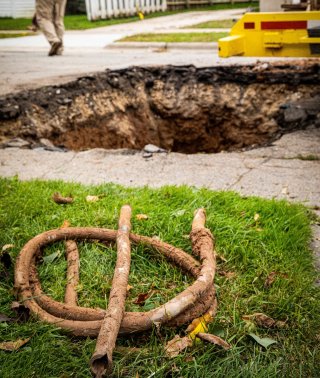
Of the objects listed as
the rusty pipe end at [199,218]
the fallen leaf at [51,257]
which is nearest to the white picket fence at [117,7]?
the rusty pipe end at [199,218]

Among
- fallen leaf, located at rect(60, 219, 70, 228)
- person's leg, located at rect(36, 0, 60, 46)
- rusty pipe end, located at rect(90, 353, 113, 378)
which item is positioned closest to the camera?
rusty pipe end, located at rect(90, 353, 113, 378)

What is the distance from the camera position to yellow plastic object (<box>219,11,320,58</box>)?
428cm

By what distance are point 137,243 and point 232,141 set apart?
4531 mm

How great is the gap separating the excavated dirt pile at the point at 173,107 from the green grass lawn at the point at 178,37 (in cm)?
444

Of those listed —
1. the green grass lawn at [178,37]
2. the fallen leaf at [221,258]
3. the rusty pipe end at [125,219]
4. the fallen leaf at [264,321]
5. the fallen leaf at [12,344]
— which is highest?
the fallen leaf at [12,344]

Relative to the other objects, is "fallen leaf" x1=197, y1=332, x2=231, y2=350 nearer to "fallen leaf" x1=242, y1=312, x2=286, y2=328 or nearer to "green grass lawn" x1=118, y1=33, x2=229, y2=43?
"fallen leaf" x1=242, y1=312, x2=286, y2=328

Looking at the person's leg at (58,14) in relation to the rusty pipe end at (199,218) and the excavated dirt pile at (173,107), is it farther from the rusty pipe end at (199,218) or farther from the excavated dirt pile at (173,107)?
the rusty pipe end at (199,218)

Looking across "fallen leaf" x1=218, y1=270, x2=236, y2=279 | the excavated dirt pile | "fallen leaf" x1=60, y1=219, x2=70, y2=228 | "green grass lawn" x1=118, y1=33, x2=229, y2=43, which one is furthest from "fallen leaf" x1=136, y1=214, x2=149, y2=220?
"green grass lawn" x1=118, y1=33, x2=229, y2=43

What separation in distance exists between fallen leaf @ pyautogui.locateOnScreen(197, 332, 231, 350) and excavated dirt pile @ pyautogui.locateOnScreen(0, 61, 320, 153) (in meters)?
4.09

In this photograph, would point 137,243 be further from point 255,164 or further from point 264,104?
point 264,104

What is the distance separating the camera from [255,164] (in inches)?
164

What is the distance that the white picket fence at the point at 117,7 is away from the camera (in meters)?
18.5

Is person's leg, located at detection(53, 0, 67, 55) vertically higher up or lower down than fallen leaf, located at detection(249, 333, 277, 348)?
higher up

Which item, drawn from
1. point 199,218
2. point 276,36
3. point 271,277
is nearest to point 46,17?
point 276,36
